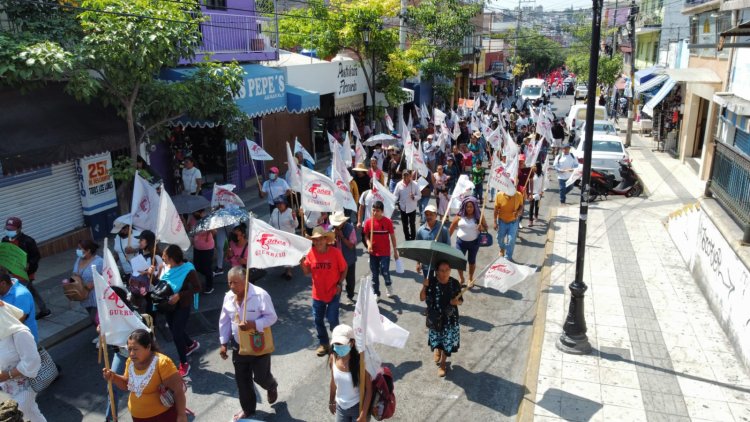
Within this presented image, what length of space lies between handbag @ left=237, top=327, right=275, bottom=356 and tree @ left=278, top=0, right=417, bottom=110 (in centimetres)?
1667

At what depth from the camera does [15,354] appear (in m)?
5.07

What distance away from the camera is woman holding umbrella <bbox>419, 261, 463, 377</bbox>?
6680mm

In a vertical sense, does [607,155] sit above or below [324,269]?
below

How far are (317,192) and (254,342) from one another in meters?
3.84

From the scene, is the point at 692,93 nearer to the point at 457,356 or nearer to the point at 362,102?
the point at 362,102

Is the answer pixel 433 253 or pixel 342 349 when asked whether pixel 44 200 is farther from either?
pixel 342 349

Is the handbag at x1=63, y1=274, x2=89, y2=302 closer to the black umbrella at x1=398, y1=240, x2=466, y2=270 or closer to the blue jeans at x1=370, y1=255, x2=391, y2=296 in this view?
the black umbrella at x1=398, y1=240, x2=466, y2=270

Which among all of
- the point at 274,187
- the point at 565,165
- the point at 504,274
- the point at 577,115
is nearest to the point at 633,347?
the point at 504,274

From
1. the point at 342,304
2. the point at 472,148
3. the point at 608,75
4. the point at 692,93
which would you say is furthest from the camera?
the point at 608,75

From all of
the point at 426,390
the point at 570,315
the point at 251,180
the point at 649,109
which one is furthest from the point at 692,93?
the point at 426,390

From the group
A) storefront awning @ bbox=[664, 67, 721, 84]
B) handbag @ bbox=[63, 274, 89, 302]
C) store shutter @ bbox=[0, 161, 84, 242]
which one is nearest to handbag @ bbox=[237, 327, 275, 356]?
handbag @ bbox=[63, 274, 89, 302]

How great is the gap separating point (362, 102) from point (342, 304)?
700 inches

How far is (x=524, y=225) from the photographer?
14.1 m

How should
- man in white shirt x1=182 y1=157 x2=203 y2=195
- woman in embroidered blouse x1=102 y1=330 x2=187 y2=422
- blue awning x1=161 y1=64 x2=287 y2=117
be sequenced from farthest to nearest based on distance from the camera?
blue awning x1=161 y1=64 x2=287 y2=117 → man in white shirt x1=182 y1=157 x2=203 y2=195 → woman in embroidered blouse x1=102 y1=330 x2=187 y2=422
